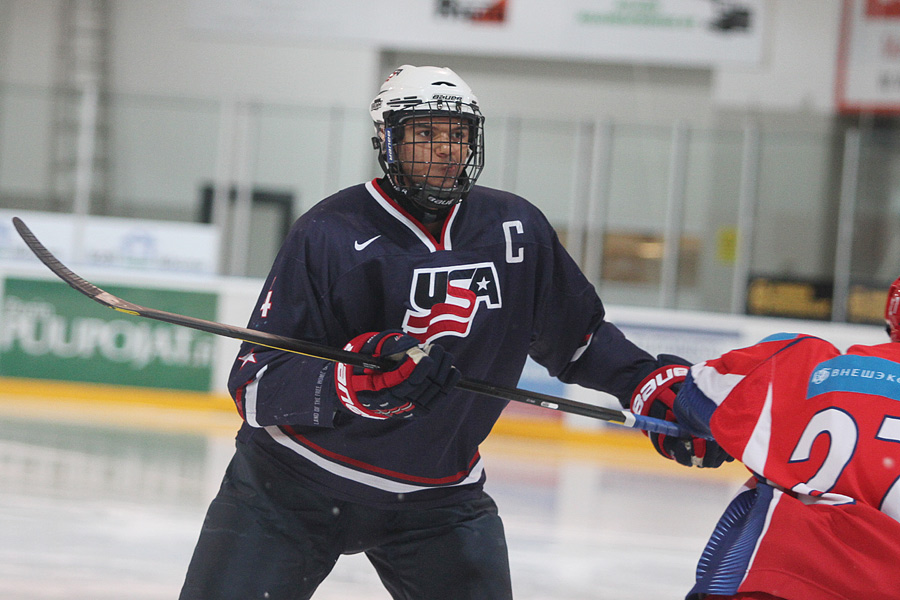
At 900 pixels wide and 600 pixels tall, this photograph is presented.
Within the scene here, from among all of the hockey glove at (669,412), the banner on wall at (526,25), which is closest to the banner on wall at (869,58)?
the banner on wall at (526,25)

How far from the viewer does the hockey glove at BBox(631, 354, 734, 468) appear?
1928mm

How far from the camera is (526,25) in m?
9.12

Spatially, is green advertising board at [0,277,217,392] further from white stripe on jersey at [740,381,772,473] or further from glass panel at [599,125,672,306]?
white stripe on jersey at [740,381,772,473]

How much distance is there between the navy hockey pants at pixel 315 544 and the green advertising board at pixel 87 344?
5.15 metres

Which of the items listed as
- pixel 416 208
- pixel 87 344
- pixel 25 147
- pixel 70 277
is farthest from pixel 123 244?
pixel 416 208

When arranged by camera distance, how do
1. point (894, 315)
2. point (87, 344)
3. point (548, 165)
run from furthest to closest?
point (548, 165) → point (87, 344) → point (894, 315)

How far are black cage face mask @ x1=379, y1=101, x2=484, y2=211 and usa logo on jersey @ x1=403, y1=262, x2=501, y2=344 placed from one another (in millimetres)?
133

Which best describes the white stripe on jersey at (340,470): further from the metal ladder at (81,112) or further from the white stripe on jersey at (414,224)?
the metal ladder at (81,112)

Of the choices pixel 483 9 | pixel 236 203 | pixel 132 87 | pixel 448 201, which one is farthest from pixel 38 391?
pixel 448 201

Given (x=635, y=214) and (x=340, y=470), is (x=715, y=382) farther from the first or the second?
(x=635, y=214)

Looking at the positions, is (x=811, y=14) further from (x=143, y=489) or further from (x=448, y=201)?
(x=448, y=201)

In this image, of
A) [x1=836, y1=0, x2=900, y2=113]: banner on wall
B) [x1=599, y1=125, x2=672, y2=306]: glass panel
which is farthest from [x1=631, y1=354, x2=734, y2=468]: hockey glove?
[x1=836, y1=0, x2=900, y2=113]: banner on wall

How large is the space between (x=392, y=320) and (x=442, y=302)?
0.10m

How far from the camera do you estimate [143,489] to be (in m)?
Answer: 4.37
